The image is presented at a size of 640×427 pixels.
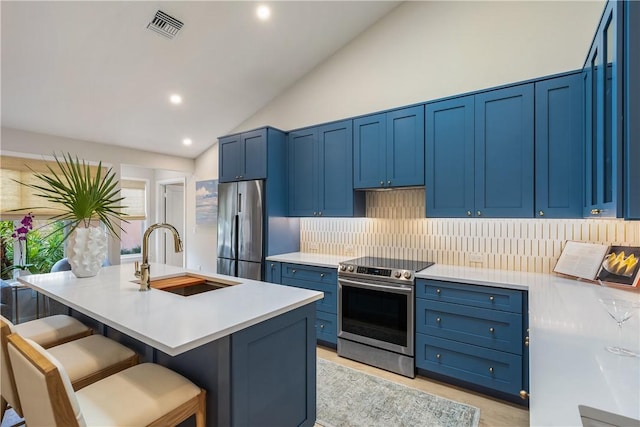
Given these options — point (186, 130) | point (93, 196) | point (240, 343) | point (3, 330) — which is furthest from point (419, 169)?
point (186, 130)

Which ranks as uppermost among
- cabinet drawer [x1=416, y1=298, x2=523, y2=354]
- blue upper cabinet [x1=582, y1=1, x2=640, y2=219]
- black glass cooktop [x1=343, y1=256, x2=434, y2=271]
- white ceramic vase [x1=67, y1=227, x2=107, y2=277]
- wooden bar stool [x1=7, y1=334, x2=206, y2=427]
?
blue upper cabinet [x1=582, y1=1, x2=640, y2=219]

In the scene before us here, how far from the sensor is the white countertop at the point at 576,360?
757 mm

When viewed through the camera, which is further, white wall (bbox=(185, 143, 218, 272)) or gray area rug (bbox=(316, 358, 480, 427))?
white wall (bbox=(185, 143, 218, 272))

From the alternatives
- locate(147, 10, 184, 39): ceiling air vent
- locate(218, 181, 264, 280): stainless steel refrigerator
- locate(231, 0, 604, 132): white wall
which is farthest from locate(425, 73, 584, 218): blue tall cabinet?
locate(147, 10, 184, 39): ceiling air vent

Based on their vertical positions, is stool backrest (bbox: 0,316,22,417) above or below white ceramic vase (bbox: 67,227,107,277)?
below

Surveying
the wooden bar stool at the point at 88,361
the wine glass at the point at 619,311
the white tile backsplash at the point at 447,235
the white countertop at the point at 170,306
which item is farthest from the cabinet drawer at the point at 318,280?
the wine glass at the point at 619,311

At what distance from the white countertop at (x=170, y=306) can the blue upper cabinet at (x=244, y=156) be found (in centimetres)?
191

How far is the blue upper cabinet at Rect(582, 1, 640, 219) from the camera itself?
1.23 meters

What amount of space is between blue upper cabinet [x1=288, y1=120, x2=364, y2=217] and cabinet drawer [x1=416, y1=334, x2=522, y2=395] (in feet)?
5.02

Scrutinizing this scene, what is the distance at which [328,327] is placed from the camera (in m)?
3.10

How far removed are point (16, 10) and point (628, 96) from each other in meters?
4.15

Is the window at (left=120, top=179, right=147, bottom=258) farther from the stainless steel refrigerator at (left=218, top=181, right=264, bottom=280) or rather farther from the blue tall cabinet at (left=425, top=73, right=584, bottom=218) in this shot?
the blue tall cabinet at (left=425, top=73, right=584, bottom=218)

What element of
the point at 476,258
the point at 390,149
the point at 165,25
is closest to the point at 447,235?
the point at 476,258

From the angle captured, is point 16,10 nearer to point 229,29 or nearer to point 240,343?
point 229,29
